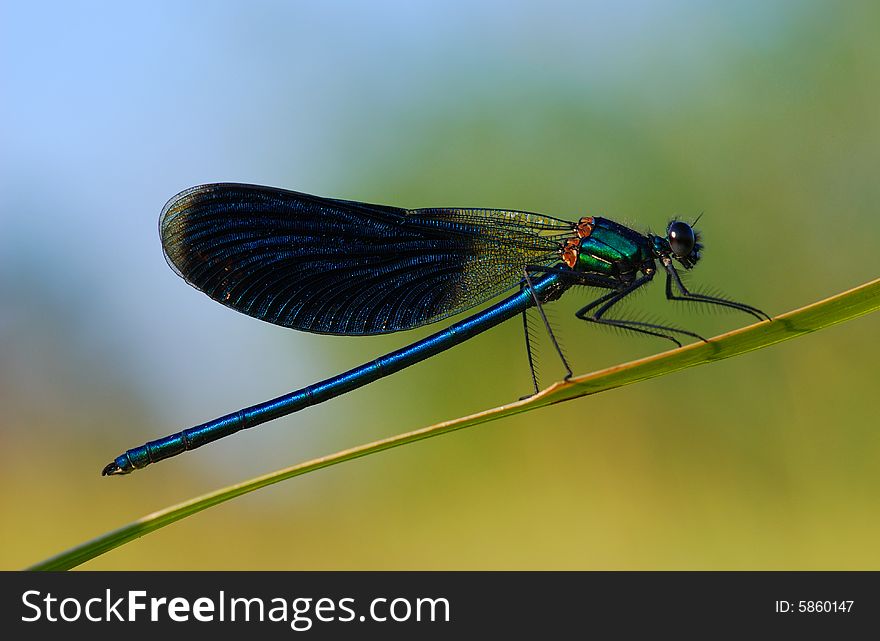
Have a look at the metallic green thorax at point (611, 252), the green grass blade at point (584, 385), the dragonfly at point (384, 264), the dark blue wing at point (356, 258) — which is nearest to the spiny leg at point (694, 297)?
the dragonfly at point (384, 264)

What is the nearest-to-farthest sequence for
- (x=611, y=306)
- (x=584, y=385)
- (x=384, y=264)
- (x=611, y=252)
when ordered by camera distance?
(x=584, y=385), (x=611, y=306), (x=611, y=252), (x=384, y=264)

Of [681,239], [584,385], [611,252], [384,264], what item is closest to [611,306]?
[611,252]

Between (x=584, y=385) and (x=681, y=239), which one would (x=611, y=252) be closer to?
(x=681, y=239)

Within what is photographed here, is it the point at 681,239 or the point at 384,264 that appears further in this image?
the point at 384,264

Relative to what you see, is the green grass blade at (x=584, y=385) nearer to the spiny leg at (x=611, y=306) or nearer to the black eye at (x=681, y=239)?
the spiny leg at (x=611, y=306)

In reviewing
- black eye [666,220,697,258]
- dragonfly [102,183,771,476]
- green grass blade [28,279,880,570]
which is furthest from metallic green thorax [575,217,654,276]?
green grass blade [28,279,880,570]

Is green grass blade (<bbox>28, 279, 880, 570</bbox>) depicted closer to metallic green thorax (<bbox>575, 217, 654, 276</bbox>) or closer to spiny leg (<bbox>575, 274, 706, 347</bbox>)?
spiny leg (<bbox>575, 274, 706, 347</bbox>)

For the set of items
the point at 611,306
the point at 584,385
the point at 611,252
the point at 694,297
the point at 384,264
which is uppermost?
the point at 384,264

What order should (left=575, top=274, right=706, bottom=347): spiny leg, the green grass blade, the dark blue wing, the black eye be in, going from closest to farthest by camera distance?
1. the green grass blade
2. (left=575, top=274, right=706, bottom=347): spiny leg
3. the dark blue wing
4. the black eye

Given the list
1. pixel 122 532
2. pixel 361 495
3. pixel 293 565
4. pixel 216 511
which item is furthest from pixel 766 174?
pixel 122 532
